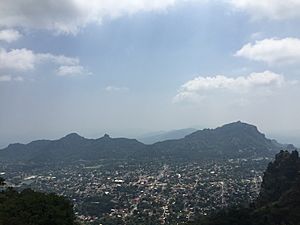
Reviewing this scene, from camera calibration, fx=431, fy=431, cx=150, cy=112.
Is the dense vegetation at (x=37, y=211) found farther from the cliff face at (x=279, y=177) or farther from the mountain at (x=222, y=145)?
the mountain at (x=222, y=145)

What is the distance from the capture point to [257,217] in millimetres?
40656

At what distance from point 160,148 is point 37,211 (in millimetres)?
133919

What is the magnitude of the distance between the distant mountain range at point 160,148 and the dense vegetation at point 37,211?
344ft

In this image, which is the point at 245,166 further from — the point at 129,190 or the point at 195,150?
the point at 195,150

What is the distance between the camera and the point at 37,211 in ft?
94.3

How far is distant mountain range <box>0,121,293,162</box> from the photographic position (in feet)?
480

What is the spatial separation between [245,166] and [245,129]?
75461 millimetres

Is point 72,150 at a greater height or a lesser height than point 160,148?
greater

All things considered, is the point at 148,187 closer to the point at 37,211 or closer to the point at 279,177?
the point at 279,177

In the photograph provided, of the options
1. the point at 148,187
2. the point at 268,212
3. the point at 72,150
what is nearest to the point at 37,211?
the point at 268,212

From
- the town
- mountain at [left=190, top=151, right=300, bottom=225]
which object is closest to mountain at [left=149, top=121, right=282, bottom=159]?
the town

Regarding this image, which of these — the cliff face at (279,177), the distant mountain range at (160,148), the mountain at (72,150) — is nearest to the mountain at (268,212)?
the cliff face at (279,177)

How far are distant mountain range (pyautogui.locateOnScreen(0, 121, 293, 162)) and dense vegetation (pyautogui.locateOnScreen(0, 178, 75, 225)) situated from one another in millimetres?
104843

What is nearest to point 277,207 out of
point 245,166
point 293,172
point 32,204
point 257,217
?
point 257,217
